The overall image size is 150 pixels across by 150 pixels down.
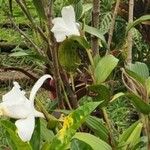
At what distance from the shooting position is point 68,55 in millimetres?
1271

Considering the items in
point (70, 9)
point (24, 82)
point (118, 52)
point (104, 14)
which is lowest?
point (24, 82)

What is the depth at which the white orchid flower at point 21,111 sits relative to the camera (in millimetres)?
1028

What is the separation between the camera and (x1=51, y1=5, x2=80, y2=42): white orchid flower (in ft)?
4.04

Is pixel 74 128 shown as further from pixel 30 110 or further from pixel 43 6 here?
pixel 43 6

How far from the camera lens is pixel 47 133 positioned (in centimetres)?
120

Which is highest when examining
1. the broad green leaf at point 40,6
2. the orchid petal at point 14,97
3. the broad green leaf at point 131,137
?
the broad green leaf at point 40,6

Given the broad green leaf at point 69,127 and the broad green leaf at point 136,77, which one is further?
the broad green leaf at point 136,77

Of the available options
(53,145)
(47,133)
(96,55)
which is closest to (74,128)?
(53,145)

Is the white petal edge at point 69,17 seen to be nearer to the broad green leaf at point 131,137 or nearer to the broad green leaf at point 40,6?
the broad green leaf at point 40,6

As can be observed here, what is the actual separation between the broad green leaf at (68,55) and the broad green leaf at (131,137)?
0.65 ft

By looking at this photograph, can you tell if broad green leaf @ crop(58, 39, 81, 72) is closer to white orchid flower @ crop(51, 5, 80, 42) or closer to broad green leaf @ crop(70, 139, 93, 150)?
white orchid flower @ crop(51, 5, 80, 42)

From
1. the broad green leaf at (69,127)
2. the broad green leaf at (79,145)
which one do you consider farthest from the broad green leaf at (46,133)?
the broad green leaf at (69,127)

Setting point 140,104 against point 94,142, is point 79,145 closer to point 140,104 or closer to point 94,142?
point 94,142

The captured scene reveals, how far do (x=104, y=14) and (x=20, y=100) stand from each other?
2221 mm
